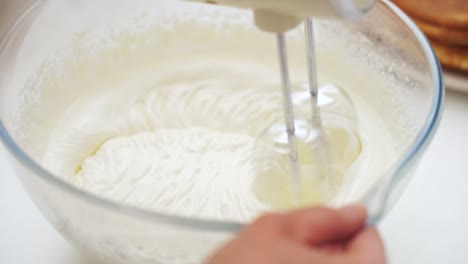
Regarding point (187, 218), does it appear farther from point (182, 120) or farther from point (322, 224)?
point (182, 120)

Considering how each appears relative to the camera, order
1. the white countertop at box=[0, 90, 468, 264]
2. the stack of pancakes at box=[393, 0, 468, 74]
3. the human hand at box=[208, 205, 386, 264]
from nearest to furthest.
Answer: the human hand at box=[208, 205, 386, 264], the white countertop at box=[0, 90, 468, 264], the stack of pancakes at box=[393, 0, 468, 74]

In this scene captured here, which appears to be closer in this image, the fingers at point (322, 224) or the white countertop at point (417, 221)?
the fingers at point (322, 224)

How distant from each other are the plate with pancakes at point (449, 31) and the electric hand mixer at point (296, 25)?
179mm

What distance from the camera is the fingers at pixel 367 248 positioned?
0.36 metres

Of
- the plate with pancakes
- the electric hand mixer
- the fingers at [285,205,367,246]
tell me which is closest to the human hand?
the fingers at [285,205,367,246]

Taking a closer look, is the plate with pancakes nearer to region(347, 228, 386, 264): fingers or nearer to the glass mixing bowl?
the glass mixing bowl

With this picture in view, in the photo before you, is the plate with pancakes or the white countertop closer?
the white countertop

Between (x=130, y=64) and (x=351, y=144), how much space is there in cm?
30

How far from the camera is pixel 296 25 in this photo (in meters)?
0.48

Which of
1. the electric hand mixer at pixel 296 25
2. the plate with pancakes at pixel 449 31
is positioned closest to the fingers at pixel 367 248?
the electric hand mixer at pixel 296 25

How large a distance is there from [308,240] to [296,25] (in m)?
0.19

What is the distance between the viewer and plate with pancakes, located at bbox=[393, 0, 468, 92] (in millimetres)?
701

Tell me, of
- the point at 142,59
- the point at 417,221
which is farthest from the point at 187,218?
the point at 142,59

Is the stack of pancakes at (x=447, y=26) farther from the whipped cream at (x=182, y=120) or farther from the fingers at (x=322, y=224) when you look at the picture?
the fingers at (x=322, y=224)
